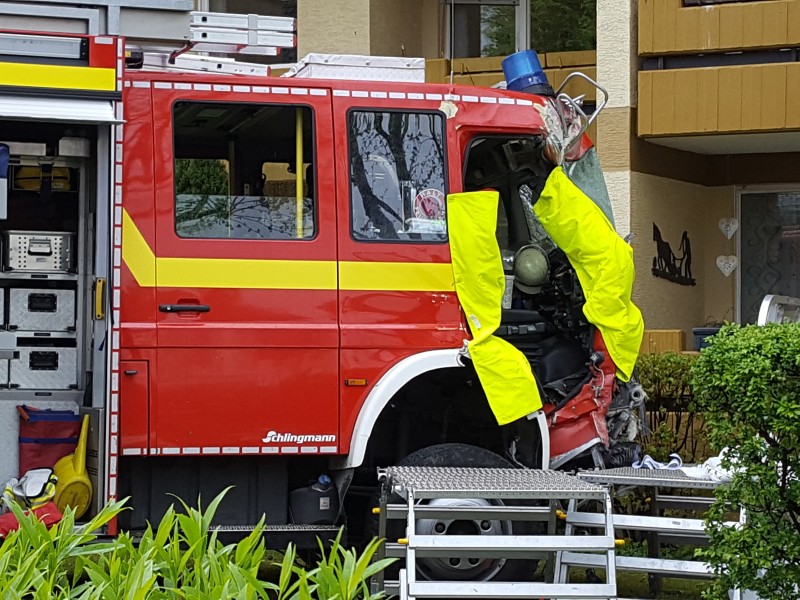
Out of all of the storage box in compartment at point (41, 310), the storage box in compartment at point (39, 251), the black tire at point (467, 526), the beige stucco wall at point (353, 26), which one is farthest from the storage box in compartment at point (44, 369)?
the beige stucco wall at point (353, 26)

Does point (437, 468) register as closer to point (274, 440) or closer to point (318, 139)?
point (274, 440)

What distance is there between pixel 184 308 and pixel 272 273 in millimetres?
483

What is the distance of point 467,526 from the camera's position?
6996 millimetres

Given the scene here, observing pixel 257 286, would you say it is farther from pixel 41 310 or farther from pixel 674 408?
pixel 674 408

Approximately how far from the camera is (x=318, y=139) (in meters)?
7.06

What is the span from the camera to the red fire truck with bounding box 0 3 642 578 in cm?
667

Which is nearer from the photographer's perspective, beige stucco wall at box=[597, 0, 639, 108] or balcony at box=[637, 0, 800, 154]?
balcony at box=[637, 0, 800, 154]

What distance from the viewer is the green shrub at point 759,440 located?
5281 mm

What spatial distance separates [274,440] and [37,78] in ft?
6.98

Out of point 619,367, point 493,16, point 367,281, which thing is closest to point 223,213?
point 367,281

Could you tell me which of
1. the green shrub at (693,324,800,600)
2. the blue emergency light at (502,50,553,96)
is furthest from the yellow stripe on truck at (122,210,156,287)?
the green shrub at (693,324,800,600)

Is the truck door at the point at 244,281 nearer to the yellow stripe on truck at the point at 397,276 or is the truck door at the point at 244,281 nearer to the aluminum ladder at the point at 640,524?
the yellow stripe on truck at the point at 397,276

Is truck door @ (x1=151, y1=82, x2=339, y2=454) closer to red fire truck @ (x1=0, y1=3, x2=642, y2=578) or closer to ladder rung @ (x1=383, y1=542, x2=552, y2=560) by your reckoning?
red fire truck @ (x1=0, y1=3, x2=642, y2=578)

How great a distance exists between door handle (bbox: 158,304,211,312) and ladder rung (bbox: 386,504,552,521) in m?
1.40
